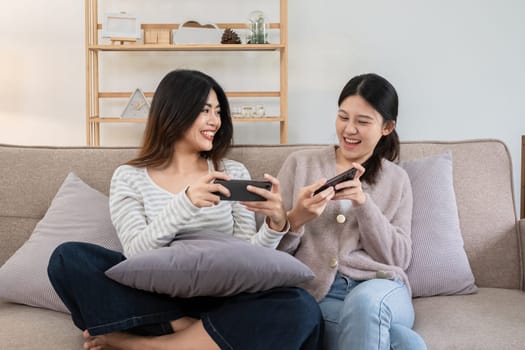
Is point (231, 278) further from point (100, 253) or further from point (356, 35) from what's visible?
point (356, 35)

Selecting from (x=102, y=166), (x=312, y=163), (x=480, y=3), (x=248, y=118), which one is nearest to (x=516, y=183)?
(x=480, y=3)

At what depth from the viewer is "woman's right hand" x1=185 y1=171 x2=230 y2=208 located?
1715 mm

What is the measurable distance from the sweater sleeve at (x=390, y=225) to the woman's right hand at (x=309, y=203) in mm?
115

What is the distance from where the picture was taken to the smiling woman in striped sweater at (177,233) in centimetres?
159

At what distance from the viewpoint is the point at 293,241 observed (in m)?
1.92

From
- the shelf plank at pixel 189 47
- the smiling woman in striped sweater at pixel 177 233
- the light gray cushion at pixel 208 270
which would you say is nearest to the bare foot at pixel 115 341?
the smiling woman in striped sweater at pixel 177 233

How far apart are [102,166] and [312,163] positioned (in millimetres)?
647

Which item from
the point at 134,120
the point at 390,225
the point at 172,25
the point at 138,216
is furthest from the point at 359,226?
the point at 172,25

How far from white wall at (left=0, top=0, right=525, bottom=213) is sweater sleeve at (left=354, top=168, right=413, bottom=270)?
2.07 m

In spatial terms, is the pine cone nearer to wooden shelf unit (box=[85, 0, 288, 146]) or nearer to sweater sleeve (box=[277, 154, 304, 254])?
wooden shelf unit (box=[85, 0, 288, 146])

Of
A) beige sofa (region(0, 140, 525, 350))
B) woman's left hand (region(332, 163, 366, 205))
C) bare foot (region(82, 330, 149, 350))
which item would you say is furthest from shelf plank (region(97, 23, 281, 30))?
bare foot (region(82, 330, 149, 350))

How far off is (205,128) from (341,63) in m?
2.17

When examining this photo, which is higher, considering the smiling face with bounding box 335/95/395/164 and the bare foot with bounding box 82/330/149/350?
the smiling face with bounding box 335/95/395/164

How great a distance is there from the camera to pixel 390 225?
6.26ft
